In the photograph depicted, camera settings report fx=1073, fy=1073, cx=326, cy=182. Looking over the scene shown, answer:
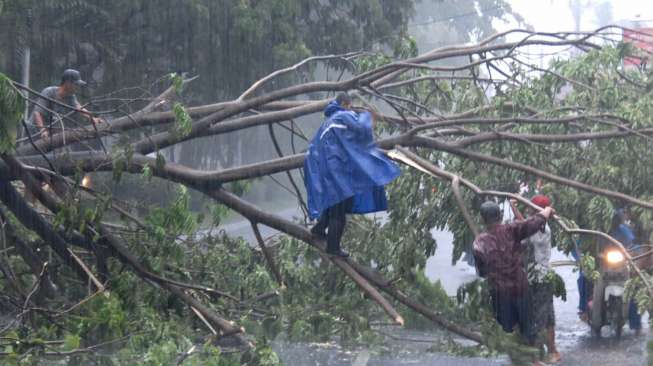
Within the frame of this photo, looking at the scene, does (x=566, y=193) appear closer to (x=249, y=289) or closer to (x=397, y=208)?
(x=397, y=208)

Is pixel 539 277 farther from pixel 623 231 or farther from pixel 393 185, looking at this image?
pixel 623 231

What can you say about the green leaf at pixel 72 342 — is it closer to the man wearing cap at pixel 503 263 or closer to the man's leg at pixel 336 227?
the man's leg at pixel 336 227

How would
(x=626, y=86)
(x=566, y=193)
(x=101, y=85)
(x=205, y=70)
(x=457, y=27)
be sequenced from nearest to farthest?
(x=566, y=193) < (x=626, y=86) < (x=101, y=85) < (x=205, y=70) < (x=457, y=27)

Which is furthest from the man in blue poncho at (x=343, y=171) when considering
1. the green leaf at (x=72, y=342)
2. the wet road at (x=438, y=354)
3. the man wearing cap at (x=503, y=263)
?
the wet road at (x=438, y=354)

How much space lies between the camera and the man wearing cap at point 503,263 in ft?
24.4

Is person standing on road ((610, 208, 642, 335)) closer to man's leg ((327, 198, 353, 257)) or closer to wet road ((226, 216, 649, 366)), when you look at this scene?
wet road ((226, 216, 649, 366))

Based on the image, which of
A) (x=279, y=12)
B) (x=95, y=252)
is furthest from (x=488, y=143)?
(x=279, y=12)

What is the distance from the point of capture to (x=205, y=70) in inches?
761

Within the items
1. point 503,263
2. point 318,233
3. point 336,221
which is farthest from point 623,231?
point 336,221

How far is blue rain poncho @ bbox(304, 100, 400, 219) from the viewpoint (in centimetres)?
690

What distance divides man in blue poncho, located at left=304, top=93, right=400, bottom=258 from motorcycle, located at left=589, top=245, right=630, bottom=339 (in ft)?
14.7

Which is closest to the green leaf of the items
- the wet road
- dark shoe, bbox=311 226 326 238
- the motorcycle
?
dark shoe, bbox=311 226 326 238

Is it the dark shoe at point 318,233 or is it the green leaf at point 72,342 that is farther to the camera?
the dark shoe at point 318,233

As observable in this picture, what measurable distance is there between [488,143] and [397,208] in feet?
3.35
